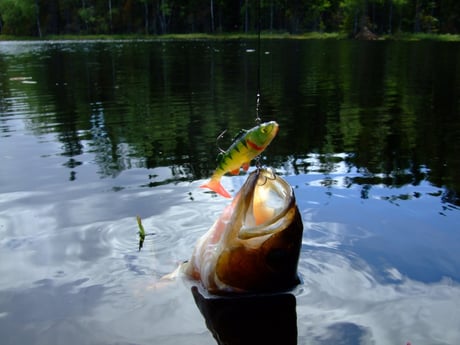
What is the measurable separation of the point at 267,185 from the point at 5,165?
21.8ft

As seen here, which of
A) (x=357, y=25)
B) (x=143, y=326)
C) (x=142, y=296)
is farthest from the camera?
(x=357, y=25)

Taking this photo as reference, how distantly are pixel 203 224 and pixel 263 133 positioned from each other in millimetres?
2871

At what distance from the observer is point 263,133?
3176 mm

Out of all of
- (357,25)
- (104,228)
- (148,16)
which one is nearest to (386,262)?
(104,228)

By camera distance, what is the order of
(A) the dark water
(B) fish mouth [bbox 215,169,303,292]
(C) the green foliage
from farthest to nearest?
(C) the green foliage, (A) the dark water, (B) fish mouth [bbox 215,169,303,292]

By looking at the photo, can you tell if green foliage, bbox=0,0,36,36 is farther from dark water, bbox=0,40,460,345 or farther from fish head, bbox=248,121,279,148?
fish head, bbox=248,121,279,148

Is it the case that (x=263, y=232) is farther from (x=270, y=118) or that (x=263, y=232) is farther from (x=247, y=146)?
(x=270, y=118)

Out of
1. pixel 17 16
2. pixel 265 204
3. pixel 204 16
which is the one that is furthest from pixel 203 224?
pixel 17 16

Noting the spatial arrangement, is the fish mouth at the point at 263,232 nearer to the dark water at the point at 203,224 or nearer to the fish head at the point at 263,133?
the fish head at the point at 263,133

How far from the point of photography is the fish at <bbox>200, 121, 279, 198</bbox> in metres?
3.16

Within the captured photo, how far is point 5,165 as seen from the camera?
8.78 metres

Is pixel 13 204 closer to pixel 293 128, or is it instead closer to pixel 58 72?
pixel 293 128

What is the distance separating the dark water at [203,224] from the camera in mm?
4035

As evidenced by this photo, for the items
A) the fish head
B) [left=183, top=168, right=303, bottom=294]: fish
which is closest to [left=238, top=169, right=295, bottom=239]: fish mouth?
[left=183, top=168, right=303, bottom=294]: fish
